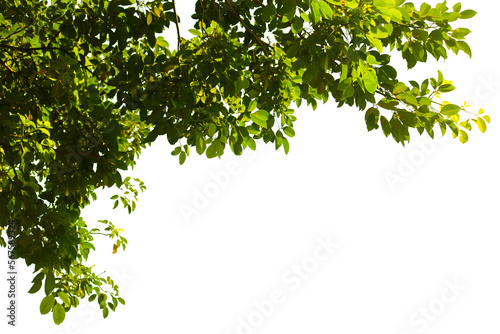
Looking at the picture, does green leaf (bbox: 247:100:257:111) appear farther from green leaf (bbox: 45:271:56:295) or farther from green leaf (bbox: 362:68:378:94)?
green leaf (bbox: 45:271:56:295)

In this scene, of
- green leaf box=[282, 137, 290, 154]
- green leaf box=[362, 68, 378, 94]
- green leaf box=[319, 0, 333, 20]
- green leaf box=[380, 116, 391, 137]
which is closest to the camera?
green leaf box=[319, 0, 333, 20]

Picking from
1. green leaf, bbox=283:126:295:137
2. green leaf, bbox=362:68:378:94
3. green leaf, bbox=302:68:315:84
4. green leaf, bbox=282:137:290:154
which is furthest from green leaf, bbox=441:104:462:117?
green leaf, bbox=283:126:295:137

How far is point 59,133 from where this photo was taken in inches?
195

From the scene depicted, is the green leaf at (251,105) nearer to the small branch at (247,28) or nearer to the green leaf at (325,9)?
the small branch at (247,28)

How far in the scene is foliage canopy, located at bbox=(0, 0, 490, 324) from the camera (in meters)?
3.39

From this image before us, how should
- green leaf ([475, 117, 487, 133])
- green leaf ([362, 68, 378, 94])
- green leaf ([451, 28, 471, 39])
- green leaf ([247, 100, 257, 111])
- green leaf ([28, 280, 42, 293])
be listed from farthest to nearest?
green leaf ([247, 100, 257, 111]) < green leaf ([451, 28, 471, 39]) < green leaf ([475, 117, 487, 133]) < green leaf ([28, 280, 42, 293]) < green leaf ([362, 68, 378, 94])

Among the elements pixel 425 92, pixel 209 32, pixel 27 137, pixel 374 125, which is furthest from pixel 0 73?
pixel 425 92

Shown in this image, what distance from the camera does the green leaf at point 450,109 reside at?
11.8ft

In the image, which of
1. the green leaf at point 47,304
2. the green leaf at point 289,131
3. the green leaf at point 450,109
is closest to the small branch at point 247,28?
the green leaf at point 289,131

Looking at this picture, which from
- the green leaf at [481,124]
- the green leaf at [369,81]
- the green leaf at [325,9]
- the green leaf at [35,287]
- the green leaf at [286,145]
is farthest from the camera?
the green leaf at [286,145]

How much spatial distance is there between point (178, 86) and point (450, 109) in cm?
213

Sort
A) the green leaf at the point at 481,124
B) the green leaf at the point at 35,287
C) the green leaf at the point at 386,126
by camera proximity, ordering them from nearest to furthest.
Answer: the green leaf at the point at 35,287
the green leaf at the point at 386,126
the green leaf at the point at 481,124

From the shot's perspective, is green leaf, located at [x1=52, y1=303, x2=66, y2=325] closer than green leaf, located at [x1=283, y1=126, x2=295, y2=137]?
Yes

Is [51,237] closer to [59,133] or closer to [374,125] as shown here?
A: [59,133]
